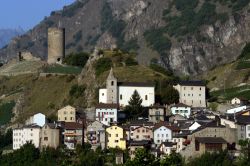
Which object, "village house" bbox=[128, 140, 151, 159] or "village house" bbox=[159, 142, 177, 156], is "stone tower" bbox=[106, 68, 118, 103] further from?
"village house" bbox=[159, 142, 177, 156]

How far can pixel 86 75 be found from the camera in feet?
334

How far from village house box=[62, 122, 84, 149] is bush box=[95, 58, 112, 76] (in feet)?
67.6

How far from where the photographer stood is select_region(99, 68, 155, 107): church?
86.6 m

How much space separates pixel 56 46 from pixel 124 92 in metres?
41.8

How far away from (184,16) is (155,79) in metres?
107

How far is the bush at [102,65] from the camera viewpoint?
99.9m

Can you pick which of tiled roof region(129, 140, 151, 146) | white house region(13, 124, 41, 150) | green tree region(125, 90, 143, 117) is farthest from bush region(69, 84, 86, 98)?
tiled roof region(129, 140, 151, 146)

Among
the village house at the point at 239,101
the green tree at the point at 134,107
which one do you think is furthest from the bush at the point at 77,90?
the village house at the point at 239,101

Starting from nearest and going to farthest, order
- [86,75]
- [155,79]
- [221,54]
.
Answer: [155,79]
[86,75]
[221,54]

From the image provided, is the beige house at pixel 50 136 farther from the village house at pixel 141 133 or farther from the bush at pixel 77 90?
the bush at pixel 77 90

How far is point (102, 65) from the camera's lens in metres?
102

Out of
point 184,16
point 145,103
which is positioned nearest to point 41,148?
point 145,103

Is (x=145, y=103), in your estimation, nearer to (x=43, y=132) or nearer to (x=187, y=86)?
(x=187, y=86)

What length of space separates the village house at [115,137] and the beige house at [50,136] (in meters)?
4.41
